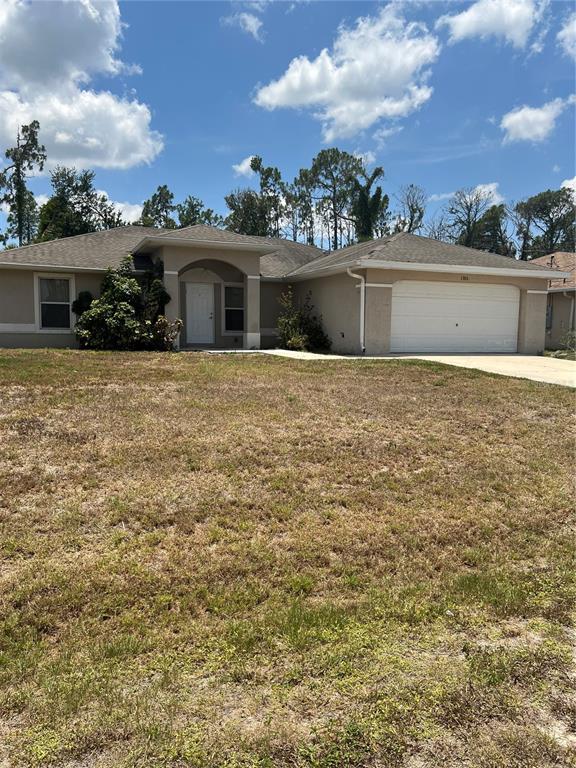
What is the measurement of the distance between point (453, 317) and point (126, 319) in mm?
9439

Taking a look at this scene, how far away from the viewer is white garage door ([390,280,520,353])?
50.8ft

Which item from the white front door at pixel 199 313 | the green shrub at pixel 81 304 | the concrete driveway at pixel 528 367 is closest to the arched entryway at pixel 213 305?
the white front door at pixel 199 313

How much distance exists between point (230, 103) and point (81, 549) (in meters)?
17.8

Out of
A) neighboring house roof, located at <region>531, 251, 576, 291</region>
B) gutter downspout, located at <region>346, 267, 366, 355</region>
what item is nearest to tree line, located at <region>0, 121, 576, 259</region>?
neighboring house roof, located at <region>531, 251, 576, 291</region>

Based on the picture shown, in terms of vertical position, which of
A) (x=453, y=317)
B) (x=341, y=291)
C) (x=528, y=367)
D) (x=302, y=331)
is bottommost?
(x=528, y=367)

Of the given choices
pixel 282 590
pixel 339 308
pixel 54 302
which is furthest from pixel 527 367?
pixel 54 302

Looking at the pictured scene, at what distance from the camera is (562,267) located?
77.2 feet

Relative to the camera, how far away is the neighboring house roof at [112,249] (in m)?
15.4

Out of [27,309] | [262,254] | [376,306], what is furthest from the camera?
[262,254]

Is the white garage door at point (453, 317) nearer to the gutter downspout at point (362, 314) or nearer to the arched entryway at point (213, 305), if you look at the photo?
the gutter downspout at point (362, 314)

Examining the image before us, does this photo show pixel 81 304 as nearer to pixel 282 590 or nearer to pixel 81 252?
pixel 81 252

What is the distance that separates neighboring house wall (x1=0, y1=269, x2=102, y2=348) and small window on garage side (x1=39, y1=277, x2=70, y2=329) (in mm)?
137

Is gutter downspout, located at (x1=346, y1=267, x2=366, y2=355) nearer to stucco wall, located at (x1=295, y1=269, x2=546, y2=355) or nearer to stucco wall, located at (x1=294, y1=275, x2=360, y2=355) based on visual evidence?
stucco wall, located at (x1=295, y1=269, x2=546, y2=355)

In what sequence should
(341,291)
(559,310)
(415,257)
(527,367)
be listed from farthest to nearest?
(559,310)
(341,291)
(415,257)
(527,367)
